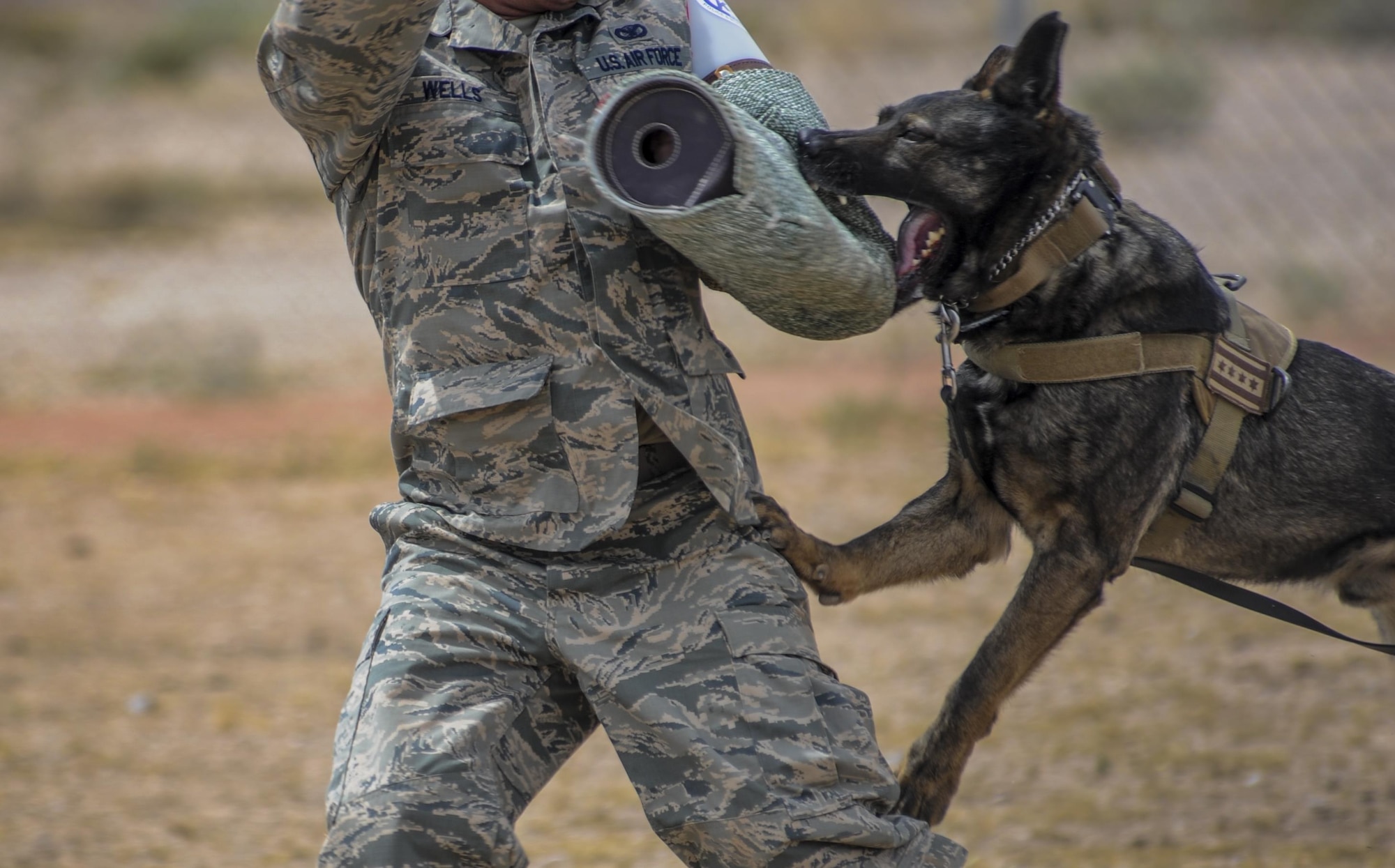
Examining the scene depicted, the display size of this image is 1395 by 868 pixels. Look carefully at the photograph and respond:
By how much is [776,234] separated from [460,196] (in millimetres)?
579

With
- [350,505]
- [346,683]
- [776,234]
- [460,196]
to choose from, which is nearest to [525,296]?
[460,196]

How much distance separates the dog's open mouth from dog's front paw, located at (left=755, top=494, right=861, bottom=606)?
57 cm

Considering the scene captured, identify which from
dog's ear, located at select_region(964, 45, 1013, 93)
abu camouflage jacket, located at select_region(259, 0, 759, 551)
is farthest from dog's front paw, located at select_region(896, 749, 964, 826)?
dog's ear, located at select_region(964, 45, 1013, 93)

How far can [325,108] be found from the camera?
91.3 inches

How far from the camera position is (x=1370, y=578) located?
3064 millimetres

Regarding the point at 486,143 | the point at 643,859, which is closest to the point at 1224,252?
the point at 643,859

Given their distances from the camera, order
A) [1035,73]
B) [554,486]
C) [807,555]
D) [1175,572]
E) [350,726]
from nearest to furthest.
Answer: [350,726]
[554,486]
[1035,73]
[807,555]
[1175,572]

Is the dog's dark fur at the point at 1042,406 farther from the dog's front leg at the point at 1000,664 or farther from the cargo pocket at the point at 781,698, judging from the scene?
the cargo pocket at the point at 781,698

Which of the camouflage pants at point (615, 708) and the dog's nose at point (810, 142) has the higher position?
the dog's nose at point (810, 142)

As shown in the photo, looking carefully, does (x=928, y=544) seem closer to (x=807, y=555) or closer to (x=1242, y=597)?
(x=807, y=555)

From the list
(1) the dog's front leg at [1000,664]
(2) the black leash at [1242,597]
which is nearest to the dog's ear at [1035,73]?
(1) the dog's front leg at [1000,664]

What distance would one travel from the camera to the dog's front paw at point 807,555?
2801mm

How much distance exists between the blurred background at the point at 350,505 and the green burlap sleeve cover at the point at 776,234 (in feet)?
7.03

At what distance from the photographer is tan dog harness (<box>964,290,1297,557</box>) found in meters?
2.76
